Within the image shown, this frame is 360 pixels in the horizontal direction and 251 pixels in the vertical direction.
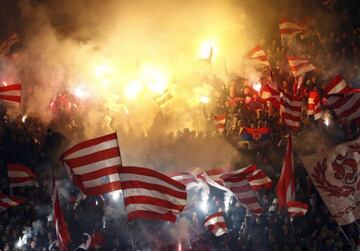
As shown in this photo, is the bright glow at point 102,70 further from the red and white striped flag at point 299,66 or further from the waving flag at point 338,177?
the waving flag at point 338,177

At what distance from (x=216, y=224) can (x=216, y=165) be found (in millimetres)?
4910

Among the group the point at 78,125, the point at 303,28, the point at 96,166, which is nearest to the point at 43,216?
the point at 96,166

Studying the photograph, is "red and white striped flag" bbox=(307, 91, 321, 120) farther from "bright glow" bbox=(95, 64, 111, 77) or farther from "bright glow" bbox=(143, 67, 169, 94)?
"bright glow" bbox=(95, 64, 111, 77)

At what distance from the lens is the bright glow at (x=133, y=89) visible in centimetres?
2012

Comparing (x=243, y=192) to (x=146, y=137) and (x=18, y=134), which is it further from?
(x=146, y=137)

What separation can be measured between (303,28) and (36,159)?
9318mm

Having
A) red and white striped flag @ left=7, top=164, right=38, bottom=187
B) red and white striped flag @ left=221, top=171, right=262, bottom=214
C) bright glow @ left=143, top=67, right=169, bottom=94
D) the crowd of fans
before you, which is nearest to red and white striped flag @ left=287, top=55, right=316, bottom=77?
the crowd of fans

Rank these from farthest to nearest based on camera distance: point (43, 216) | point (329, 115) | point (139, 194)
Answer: point (329, 115)
point (43, 216)
point (139, 194)

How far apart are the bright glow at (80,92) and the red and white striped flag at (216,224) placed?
383 inches

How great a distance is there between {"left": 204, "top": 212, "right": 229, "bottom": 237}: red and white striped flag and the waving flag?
3242 mm

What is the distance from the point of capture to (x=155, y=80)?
20203 mm

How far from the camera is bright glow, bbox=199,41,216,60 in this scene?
2031 cm

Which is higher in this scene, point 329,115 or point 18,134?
point 18,134

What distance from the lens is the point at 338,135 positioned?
1288 cm
